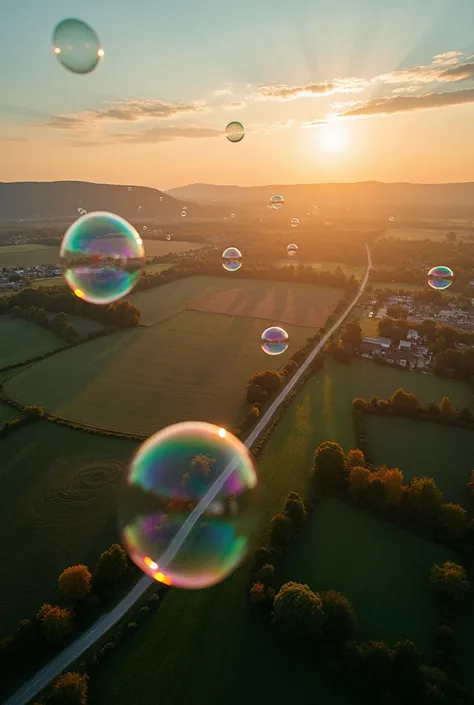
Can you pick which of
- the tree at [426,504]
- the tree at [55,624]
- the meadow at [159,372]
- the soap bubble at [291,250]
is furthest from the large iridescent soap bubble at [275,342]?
the soap bubble at [291,250]

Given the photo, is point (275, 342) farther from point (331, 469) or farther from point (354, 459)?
point (331, 469)

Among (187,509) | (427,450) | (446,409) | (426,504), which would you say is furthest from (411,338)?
(187,509)

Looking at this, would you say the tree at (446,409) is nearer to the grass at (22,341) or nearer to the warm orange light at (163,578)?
the warm orange light at (163,578)

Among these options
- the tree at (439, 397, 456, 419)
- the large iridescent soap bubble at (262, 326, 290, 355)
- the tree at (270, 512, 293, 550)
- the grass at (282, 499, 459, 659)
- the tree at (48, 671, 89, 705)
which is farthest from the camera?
the large iridescent soap bubble at (262, 326, 290, 355)

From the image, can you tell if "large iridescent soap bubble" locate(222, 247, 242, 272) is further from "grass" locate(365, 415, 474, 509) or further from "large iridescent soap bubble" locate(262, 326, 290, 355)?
"grass" locate(365, 415, 474, 509)

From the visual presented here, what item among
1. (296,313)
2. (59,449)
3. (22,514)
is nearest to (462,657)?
(22,514)

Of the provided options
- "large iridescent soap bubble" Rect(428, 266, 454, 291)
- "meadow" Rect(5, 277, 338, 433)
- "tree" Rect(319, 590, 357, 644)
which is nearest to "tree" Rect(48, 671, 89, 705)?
"tree" Rect(319, 590, 357, 644)
